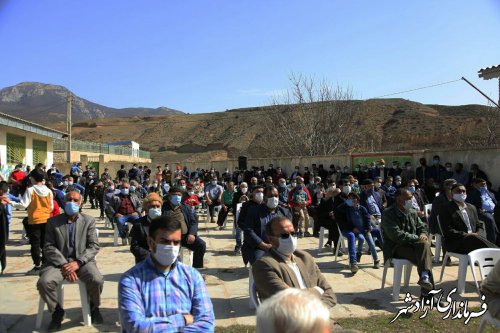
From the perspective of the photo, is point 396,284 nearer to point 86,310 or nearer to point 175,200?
point 175,200

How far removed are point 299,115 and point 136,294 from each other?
3181 cm

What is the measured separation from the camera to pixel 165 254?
11.6 ft

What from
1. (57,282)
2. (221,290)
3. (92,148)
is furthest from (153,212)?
(92,148)

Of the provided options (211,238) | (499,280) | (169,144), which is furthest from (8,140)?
(169,144)

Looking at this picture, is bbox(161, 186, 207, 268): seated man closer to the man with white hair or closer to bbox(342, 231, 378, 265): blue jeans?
bbox(342, 231, 378, 265): blue jeans

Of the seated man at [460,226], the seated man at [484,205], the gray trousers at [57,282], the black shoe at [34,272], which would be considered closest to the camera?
the gray trousers at [57,282]

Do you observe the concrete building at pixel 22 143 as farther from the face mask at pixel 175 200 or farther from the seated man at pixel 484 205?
the seated man at pixel 484 205

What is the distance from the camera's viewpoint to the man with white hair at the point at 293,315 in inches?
74.5

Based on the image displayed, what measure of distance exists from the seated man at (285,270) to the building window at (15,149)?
2042 cm

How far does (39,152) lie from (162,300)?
26067 mm

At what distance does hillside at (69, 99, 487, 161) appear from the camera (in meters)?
50.5

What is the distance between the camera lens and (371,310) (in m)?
5.68

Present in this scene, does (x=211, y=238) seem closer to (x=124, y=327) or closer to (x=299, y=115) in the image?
(x=124, y=327)

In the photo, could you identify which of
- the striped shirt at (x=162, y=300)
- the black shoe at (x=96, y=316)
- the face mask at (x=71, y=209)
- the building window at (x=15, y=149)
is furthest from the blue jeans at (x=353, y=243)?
the building window at (x=15, y=149)
